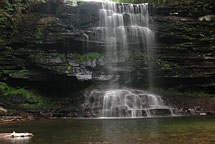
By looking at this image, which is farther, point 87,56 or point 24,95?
point 87,56

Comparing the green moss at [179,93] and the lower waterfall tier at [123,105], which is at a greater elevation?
the lower waterfall tier at [123,105]

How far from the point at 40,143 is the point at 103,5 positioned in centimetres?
2059

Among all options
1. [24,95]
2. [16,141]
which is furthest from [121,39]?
[16,141]

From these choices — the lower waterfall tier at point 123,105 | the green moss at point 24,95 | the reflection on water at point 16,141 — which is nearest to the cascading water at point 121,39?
the lower waterfall tier at point 123,105

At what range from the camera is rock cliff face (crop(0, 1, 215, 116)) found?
850 inches

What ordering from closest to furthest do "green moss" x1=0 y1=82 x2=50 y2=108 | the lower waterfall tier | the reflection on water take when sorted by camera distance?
the reflection on water → the lower waterfall tier → "green moss" x1=0 y1=82 x2=50 y2=108

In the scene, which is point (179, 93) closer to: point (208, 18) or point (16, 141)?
point (208, 18)

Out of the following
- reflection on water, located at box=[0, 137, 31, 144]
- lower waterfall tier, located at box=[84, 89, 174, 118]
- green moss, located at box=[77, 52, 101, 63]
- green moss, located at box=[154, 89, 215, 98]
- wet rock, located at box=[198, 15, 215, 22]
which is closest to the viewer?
reflection on water, located at box=[0, 137, 31, 144]

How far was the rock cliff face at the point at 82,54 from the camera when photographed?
2159 cm

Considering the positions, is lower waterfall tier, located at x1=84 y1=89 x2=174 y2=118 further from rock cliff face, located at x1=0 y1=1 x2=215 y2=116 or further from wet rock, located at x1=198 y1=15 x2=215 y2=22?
wet rock, located at x1=198 y1=15 x2=215 y2=22

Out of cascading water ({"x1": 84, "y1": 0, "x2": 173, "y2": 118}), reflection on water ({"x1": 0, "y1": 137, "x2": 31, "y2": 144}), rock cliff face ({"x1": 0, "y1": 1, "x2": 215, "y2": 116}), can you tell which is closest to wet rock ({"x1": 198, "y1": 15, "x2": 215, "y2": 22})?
rock cliff face ({"x1": 0, "y1": 1, "x2": 215, "y2": 116})

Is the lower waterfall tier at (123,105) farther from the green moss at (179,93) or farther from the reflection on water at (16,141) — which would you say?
the reflection on water at (16,141)

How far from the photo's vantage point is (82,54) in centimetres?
2359

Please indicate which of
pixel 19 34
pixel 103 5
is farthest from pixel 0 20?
pixel 103 5
